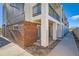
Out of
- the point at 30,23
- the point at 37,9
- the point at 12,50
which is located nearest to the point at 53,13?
the point at 37,9

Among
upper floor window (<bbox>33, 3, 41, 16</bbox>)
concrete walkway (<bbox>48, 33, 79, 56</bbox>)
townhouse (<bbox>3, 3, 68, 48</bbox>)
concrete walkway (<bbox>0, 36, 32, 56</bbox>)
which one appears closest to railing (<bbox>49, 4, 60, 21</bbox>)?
townhouse (<bbox>3, 3, 68, 48</bbox>)

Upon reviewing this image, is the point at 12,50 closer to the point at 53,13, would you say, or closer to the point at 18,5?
the point at 18,5

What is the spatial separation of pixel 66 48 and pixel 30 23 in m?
0.53

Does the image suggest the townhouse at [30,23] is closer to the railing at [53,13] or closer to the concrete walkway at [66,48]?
the railing at [53,13]

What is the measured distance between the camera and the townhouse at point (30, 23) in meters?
1.96

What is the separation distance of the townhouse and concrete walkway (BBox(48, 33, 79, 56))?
0.12 m

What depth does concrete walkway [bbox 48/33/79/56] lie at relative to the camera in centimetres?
194

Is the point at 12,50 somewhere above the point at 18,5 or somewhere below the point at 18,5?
below

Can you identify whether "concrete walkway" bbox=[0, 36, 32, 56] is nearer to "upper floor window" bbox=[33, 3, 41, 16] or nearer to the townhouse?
the townhouse

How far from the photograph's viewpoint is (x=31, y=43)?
1.96m

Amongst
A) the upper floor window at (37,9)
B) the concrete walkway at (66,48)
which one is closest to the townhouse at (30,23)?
the upper floor window at (37,9)

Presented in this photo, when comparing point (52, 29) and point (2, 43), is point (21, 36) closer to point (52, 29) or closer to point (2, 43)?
point (2, 43)

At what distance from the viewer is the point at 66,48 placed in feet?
6.42

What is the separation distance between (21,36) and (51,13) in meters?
0.46
